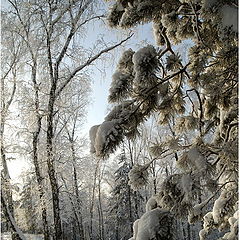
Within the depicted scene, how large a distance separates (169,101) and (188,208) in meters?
1.00

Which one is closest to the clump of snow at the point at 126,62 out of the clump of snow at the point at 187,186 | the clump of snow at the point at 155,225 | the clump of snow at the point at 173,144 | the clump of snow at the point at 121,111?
the clump of snow at the point at 121,111

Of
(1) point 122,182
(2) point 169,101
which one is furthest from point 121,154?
(2) point 169,101

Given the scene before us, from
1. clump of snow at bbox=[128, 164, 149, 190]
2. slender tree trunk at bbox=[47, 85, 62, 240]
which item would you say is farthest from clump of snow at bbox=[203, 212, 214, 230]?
slender tree trunk at bbox=[47, 85, 62, 240]

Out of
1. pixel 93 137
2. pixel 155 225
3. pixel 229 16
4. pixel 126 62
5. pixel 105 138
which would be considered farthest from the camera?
pixel 126 62

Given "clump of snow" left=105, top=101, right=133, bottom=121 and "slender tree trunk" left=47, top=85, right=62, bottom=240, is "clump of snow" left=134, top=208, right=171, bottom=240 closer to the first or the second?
"clump of snow" left=105, top=101, right=133, bottom=121

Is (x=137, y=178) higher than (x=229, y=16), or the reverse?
(x=229, y=16)

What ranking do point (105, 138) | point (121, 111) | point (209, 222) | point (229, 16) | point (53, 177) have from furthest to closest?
point (53, 177) → point (209, 222) → point (121, 111) → point (105, 138) → point (229, 16)

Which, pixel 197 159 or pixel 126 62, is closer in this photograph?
pixel 197 159

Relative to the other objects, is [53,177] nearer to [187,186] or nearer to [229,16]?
[187,186]

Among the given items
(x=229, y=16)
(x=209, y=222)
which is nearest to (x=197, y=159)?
(x=229, y=16)

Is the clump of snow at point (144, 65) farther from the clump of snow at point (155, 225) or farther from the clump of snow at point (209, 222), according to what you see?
the clump of snow at point (209, 222)

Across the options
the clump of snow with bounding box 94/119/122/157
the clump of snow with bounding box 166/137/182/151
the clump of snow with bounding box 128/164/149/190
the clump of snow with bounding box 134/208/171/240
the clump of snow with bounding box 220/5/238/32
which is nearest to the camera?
the clump of snow with bounding box 220/5/238/32

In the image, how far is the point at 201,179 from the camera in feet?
6.91

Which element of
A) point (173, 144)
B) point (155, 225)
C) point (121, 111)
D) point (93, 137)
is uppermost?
point (121, 111)
